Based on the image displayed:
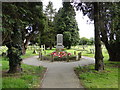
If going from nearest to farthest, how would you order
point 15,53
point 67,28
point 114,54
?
point 15,53, point 114,54, point 67,28

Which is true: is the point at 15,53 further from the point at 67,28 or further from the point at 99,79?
the point at 67,28

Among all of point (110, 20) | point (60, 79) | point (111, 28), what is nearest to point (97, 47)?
point (110, 20)

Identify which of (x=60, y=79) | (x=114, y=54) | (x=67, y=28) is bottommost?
(x=60, y=79)

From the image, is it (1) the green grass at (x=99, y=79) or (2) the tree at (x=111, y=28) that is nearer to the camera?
(1) the green grass at (x=99, y=79)

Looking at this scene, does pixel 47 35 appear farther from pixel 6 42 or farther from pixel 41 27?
pixel 6 42

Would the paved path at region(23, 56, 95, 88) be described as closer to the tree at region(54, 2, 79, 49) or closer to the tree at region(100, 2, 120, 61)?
the tree at region(100, 2, 120, 61)

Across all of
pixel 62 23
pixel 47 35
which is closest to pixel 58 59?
pixel 47 35

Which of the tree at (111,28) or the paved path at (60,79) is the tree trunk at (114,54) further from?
the paved path at (60,79)

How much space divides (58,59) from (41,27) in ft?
26.7

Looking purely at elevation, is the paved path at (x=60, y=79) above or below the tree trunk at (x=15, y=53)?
below

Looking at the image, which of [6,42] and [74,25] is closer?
[6,42]

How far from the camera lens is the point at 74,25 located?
39.2 m

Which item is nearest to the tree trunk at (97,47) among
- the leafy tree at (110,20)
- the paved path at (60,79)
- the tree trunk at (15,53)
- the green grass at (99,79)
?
the leafy tree at (110,20)

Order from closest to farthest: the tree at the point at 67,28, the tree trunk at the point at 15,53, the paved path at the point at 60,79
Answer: the paved path at the point at 60,79, the tree trunk at the point at 15,53, the tree at the point at 67,28
